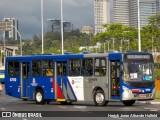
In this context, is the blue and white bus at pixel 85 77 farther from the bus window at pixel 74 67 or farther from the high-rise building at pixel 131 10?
the high-rise building at pixel 131 10

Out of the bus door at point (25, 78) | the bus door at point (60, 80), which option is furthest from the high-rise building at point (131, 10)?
the bus door at point (60, 80)

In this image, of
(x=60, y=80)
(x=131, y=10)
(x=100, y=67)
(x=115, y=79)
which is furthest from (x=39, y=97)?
(x=131, y=10)

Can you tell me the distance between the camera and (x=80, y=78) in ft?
94.7

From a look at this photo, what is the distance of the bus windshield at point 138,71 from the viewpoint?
26781mm

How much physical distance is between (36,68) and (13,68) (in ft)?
7.39

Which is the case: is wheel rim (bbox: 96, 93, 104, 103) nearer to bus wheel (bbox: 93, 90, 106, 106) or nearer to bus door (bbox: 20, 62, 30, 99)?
bus wheel (bbox: 93, 90, 106, 106)

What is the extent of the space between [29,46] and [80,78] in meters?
148

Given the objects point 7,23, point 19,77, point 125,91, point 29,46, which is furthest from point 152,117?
point 29,46

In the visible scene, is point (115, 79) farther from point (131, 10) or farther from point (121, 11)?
point (121, 11)

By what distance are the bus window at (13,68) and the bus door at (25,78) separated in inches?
19.6

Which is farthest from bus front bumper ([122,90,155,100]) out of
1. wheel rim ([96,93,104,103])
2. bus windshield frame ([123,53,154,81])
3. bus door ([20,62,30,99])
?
bus door ([20,62,30,99])

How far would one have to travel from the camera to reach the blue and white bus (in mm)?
26938

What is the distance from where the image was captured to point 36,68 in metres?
31.4

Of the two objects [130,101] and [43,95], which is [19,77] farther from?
[130,101]
